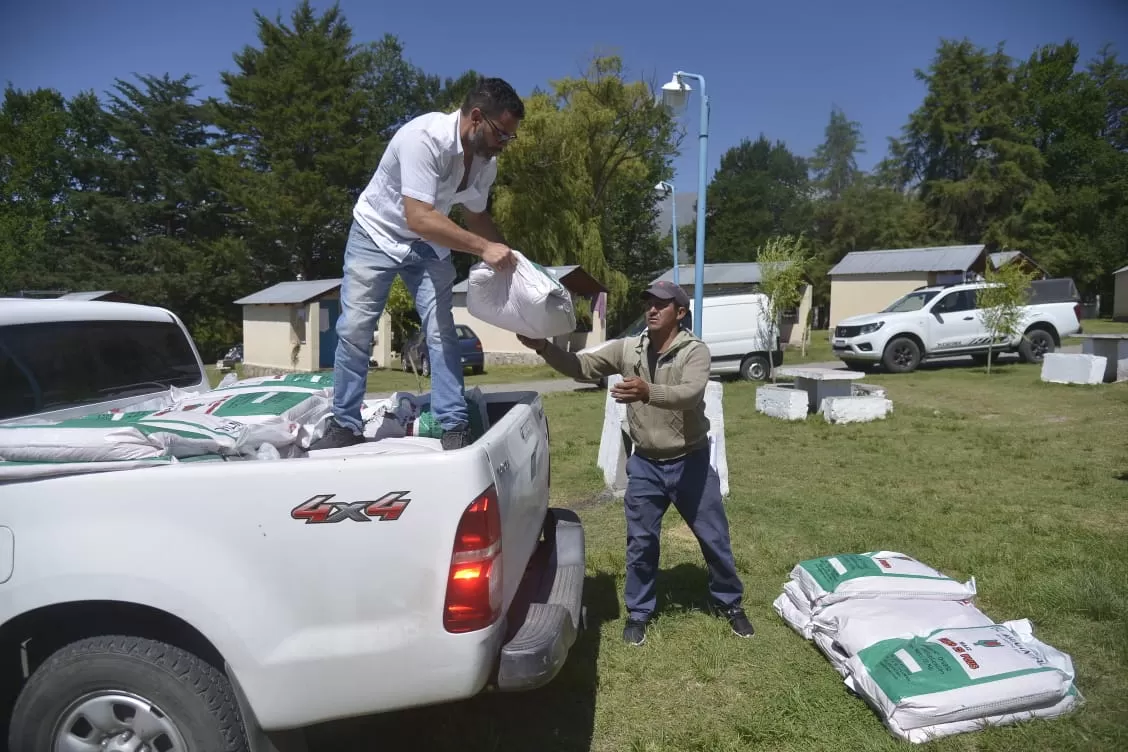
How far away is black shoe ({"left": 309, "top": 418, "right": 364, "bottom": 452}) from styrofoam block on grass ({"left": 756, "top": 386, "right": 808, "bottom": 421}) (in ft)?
30.8

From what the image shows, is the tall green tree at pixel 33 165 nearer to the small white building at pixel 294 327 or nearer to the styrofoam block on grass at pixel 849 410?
the small white building at pixel 294 327

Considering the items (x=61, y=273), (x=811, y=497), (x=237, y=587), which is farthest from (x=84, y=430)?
(x=61, y=273)

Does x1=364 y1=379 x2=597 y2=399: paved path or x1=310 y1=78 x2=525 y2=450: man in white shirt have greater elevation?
x1=310 y1=78 x2=525 y2=450: man in white shirt

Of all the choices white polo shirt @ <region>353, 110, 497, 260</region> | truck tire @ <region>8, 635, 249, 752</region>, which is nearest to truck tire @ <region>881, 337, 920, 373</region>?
white polo shirt @ <region>353, 110, 497, 260</region>

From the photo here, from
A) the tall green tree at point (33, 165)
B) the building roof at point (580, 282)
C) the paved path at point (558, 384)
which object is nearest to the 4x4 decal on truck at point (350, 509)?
the paved path at point (558, 384)

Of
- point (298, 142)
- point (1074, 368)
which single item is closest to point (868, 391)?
point (1074, 368)

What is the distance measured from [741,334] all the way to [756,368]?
3.17 ft

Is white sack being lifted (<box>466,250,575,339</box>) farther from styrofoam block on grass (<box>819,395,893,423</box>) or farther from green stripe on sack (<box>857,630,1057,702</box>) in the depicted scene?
styrofoam block on grass (<box>819,395,893,423</box>)

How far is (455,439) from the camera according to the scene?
3184 millimetres

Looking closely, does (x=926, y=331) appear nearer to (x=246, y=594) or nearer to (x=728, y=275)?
(x=728, y=275)

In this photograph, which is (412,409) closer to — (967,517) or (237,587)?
(237,587)

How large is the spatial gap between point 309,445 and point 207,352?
40535 millimetres

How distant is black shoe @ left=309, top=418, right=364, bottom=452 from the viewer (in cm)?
320

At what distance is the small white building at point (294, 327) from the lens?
2762 centimetres
